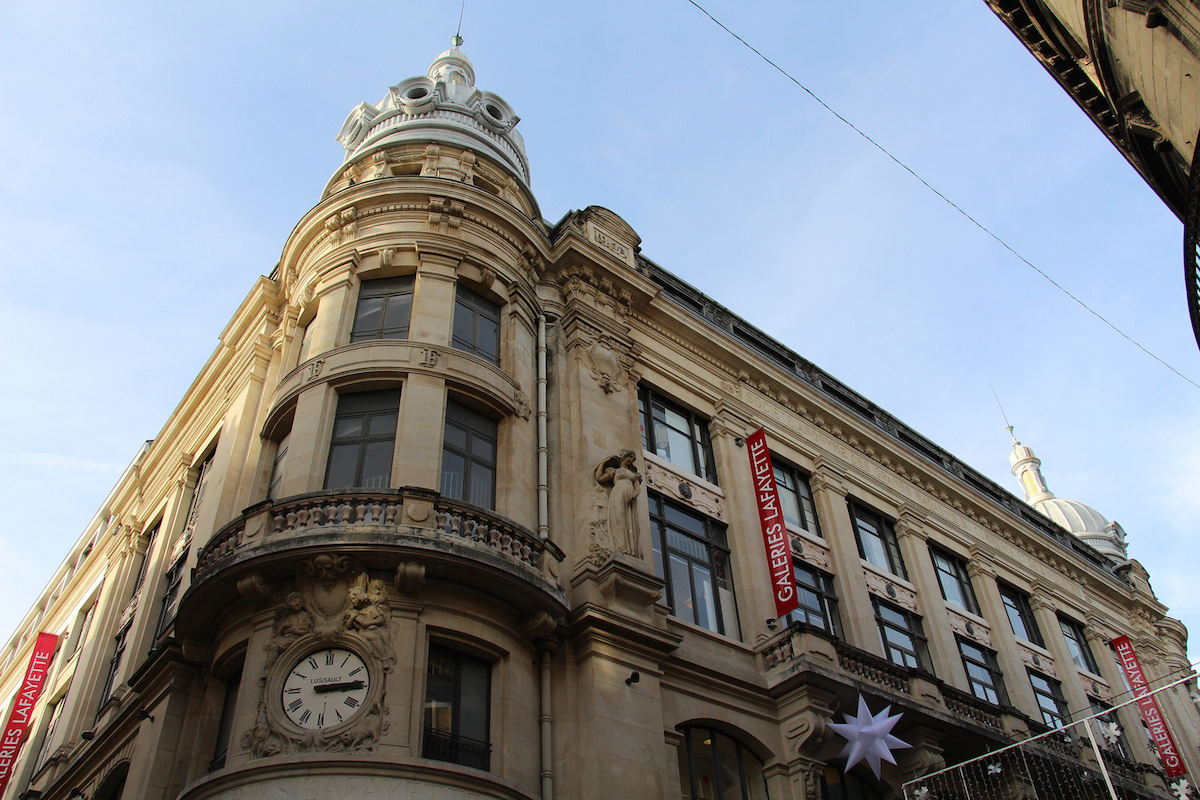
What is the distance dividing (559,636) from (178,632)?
725 cm

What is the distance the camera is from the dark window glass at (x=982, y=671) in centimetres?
2866

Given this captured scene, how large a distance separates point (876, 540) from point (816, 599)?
572cm

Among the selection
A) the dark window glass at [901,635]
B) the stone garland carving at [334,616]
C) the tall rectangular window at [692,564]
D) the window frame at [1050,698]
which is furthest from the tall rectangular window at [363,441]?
the window frame at [1050,698]

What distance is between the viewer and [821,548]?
26703mm

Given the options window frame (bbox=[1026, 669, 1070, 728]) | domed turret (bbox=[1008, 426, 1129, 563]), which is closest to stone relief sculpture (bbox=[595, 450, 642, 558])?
window frame (bbox=[1026, 669, 1070, 728])

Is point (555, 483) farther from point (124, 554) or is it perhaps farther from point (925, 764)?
point (124, 554)

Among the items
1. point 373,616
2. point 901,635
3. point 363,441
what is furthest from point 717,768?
point 901,635

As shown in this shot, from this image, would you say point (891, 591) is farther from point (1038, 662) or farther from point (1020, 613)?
point (1020, 613)

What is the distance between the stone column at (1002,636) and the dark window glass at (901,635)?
4.23 metres

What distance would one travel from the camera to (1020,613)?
1362 inches

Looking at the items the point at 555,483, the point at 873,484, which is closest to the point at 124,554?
the point at 555,483

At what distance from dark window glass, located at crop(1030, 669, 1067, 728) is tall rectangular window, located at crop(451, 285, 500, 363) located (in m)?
22.1

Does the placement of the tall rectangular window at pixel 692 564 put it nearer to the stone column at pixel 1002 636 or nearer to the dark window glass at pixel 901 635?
the dark window glass at pixel 901 635

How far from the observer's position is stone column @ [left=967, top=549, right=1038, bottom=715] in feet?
96.9
